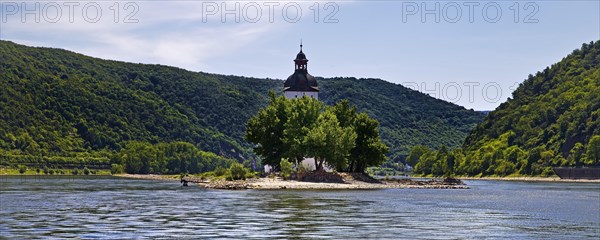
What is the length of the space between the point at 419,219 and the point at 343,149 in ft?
218

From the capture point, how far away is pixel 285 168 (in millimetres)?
126938

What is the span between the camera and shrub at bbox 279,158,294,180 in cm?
12588

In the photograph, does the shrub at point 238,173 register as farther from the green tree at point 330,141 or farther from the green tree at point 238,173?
the green tree at point 330,141

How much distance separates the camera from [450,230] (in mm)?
51500

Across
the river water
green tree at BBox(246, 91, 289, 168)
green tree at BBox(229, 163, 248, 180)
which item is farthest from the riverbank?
the river water

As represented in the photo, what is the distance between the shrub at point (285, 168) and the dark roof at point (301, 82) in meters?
30.4

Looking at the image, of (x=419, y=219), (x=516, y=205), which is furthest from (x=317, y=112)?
(x=419, y=219)

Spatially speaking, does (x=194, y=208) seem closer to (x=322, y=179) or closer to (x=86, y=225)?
(x=86, y=225)

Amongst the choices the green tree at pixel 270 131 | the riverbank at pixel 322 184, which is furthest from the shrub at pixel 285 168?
the green tree at pixel 270 131

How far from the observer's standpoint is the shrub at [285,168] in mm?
125875

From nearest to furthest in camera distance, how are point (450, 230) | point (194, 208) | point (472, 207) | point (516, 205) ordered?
point (450, 230)
point (194, 208)
point (472, 207)
point (516, 205)

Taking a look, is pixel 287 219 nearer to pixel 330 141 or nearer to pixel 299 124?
pixel 330 141

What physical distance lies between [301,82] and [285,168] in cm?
3403

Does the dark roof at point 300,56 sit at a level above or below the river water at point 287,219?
above
